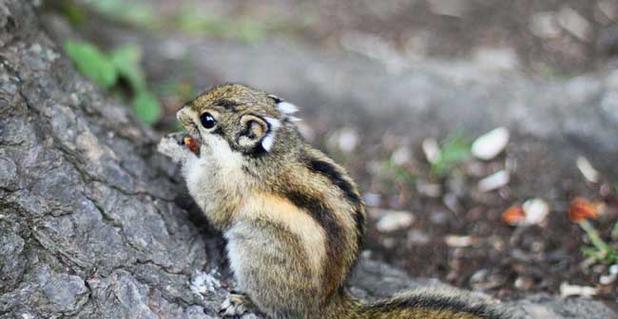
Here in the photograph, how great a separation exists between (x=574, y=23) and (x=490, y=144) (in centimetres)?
241

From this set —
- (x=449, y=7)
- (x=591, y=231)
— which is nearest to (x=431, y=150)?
(x=591, y=231)

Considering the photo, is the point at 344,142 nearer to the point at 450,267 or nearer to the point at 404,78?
the point at 404,78

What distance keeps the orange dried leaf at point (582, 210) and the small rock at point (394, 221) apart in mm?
1011

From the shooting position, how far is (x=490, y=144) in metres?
5.75

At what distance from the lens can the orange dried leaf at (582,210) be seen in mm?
4910

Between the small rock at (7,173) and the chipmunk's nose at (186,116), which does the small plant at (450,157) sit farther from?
the small rock at (7,173)


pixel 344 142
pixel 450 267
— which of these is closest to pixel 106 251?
pixel 450 267

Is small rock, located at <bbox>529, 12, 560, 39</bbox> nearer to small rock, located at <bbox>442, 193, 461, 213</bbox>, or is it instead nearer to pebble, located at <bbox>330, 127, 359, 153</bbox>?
pebble, located at <bbox>330, 127, 359, 153</bbox>

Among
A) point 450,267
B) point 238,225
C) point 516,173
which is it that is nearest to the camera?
point 238,225

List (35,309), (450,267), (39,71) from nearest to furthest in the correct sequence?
(35,309) → (39,71) → (450,267)

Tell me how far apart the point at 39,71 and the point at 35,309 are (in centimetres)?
139

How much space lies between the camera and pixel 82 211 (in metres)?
3.78

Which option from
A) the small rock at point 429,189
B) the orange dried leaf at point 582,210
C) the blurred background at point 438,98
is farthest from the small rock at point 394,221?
the orange dried leaf at point 582,210

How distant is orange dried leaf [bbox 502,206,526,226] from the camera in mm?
5047
